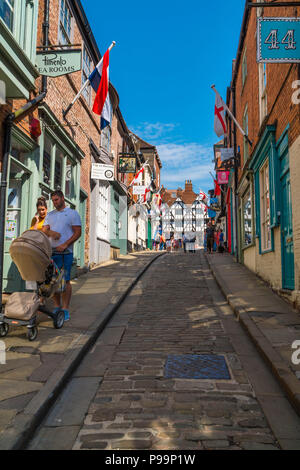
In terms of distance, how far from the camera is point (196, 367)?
4.38 m

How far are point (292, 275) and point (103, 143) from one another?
419 inches

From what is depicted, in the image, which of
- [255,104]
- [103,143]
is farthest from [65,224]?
[103,143]

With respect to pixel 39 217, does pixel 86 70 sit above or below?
above

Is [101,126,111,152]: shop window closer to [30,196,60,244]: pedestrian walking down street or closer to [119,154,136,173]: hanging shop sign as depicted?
[119,154,136,173]: hanging shop sign

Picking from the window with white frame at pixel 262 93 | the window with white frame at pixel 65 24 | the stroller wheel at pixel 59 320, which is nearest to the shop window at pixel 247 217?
the window with white frame at pixel 262 93

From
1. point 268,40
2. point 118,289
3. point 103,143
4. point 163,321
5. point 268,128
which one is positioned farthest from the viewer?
point 103,143

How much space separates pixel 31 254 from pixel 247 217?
9871 mm

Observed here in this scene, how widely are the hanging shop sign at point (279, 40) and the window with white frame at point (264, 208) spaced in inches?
169

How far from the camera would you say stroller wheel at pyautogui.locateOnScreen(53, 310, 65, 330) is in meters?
5.55

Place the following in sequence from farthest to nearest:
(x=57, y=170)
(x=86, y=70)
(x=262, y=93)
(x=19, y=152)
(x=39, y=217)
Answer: (x=86, y=70) → (x=262, y=93) → (x=57, y=170) → (x=19, y=152) → (x=39, y=217)

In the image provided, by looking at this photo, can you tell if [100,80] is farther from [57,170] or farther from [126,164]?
[126,164]

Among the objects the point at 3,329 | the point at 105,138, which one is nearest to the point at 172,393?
the point at 3,329

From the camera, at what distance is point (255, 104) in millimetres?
11414
